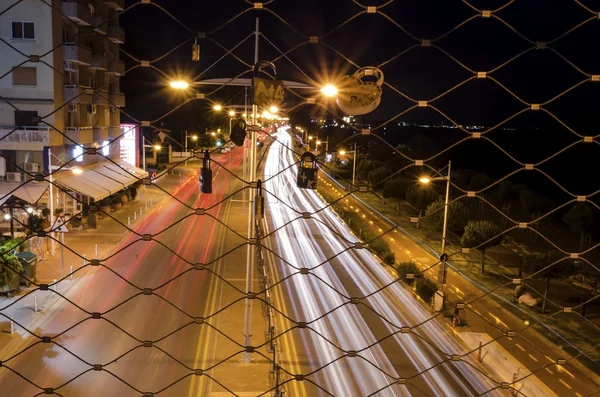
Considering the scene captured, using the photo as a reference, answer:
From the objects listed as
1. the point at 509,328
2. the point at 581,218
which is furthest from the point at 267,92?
the point at 581,218

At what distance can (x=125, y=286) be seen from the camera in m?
4.75

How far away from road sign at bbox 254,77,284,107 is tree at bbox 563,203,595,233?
7457 mm

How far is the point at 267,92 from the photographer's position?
997 mm

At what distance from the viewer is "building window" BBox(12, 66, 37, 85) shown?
A: 6227mm

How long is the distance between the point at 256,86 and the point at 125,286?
4.17m

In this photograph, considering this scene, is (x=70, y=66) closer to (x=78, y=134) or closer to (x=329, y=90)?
(x=78, y=134)

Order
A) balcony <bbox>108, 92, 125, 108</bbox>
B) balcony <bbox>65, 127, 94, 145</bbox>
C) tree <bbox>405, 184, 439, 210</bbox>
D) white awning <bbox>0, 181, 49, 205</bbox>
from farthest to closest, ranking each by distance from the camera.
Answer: tree <bbox>405, 184, 439, 210</bbox> < balcony <bbox>108, 92, 125, 108</bbox> < balcony <bbox>65, 127, 94, 145</bbox> < white awning <bbox>0, 181, 49, 205</bbox>

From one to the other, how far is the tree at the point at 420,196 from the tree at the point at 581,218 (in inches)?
82.9

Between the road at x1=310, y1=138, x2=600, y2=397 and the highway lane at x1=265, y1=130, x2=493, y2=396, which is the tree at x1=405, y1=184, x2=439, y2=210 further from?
the highway lane at x1=265, y1=130, x2=493, y2=396

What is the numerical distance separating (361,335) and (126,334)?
188cm

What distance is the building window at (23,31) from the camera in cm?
595

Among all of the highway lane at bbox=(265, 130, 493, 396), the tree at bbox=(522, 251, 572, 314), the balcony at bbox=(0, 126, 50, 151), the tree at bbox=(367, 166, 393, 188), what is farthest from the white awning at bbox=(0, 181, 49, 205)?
the tree at bbox=(522, 251, 572, 314)

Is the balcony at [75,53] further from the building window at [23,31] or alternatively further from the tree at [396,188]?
the tree at [396,188]

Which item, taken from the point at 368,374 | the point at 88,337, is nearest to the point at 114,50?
the point at 88,337
